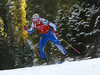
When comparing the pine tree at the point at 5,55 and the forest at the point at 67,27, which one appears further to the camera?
the pine tree at the point at 5,55

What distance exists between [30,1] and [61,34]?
444cm

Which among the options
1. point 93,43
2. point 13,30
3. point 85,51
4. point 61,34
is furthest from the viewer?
point 13,30

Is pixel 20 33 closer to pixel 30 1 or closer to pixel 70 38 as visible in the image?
pixel 30 1

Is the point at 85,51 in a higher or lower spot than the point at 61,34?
lower

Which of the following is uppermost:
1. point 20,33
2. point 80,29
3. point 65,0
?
point 65,0

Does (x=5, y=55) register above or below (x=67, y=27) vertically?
below

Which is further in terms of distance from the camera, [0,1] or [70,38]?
[0,1]

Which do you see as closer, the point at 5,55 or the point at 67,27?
the point at 67,27

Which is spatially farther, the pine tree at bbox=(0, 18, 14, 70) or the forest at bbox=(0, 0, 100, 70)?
the pine tree at bbox=(0, 18, 14, 70)

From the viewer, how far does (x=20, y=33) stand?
32.8 m

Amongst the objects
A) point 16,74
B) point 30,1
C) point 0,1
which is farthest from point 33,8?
point 0,1

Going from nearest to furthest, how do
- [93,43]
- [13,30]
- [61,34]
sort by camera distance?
[93,43]
[61,34]
[13,30]

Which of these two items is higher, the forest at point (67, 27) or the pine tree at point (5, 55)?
the forest at point (67, 27)

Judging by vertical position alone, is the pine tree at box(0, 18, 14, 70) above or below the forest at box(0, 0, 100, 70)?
below
